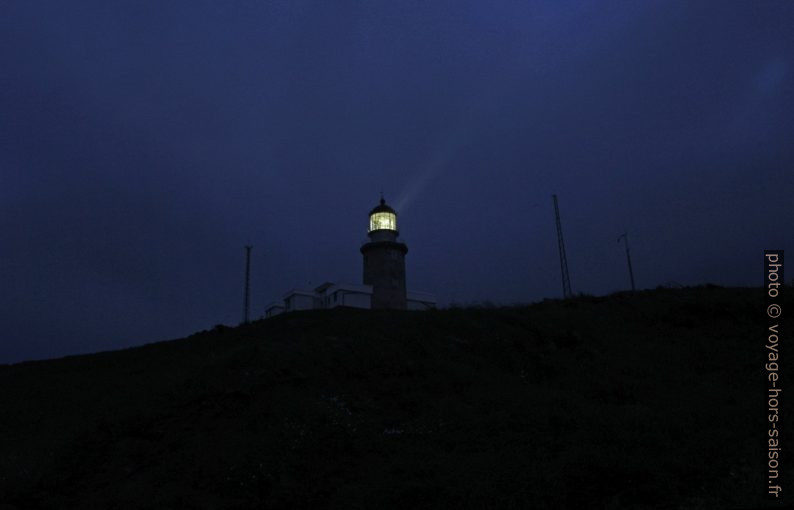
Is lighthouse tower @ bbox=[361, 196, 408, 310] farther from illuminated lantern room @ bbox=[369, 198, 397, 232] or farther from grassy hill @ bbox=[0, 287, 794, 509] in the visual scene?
grassy hill @ bbox=[0, 287, 794, 509]

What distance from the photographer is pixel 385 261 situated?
49500 millimetres

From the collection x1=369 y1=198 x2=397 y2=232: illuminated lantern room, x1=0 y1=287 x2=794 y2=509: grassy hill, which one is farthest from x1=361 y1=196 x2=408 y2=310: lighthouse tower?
x1=0 y1=287 x2=794 y2=509: grassy hill

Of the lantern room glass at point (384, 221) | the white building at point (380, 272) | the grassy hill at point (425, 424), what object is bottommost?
the grassy hill at point (425, 424)

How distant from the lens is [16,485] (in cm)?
1324

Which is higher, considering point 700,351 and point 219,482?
point 700,351

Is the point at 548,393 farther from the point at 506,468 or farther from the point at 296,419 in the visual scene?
the point at 296,419

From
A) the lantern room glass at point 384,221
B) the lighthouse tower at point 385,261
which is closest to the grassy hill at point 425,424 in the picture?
the lighthouse tower at point 385,261

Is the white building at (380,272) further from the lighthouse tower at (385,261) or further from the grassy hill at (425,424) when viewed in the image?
the grassy hill at (425,424)

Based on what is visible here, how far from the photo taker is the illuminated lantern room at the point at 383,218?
1975 inches

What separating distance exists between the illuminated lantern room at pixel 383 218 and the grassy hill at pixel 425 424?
23.3 m

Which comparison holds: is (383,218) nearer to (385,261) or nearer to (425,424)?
(385,261)

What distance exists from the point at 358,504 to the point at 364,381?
8.20m

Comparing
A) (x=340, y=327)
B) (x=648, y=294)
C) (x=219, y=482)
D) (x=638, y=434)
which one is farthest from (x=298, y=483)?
(x=648, y=294)

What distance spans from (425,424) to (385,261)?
1362 inches
